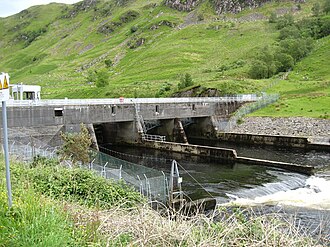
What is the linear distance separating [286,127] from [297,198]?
26.8 metres

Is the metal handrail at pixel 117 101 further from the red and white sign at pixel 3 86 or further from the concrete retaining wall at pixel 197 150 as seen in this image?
the red and white sign at pixel 3 86

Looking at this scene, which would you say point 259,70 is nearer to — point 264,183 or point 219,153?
point 219,153

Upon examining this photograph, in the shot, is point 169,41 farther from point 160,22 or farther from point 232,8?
point 232,8

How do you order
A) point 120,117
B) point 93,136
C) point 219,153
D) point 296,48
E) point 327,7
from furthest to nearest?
point 327,7, point 296,48, point 120,117, point 93,136, point 219,153

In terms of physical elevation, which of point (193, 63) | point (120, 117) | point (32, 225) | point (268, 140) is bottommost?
point (268, 140)

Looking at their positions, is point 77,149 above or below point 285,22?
below

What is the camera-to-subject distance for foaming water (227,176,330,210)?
2216cm

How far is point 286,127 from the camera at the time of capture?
48.6 meters

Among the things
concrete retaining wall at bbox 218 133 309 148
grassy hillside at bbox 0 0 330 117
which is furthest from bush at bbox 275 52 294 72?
concrete retaining wall at bbox 218 133 309 148

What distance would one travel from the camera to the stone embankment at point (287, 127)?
148 feet

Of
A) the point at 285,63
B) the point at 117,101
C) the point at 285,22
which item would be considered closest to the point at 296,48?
the point at 285,63

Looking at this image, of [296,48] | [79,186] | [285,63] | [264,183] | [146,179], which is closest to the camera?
[79,186]

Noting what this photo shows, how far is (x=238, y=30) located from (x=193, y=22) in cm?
3742

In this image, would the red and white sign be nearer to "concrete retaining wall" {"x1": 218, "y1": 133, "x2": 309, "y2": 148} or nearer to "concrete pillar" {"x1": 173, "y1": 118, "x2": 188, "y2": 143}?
"concrete retaining wall" {"x1": 218, "y1": 133, "x2": 309, "y2": 148}
